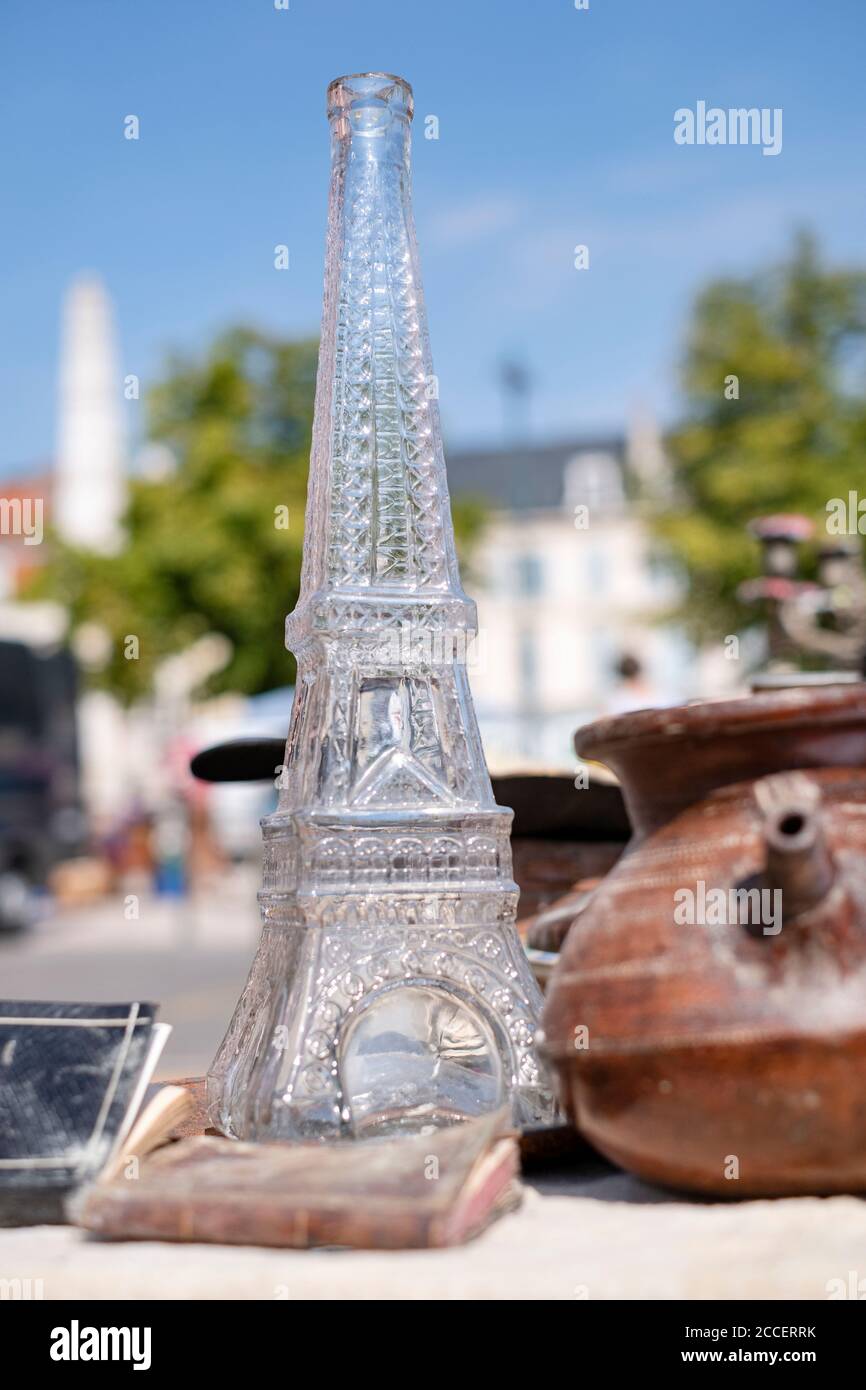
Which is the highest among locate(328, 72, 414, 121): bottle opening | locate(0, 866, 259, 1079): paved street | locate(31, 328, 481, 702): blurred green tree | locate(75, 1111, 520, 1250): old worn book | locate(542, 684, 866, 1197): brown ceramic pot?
locate(31, 328, 481, 702): blurred green tree

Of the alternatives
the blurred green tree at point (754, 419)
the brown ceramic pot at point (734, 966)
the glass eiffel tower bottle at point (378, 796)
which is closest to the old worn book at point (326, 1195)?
the brown ceramic pot at point (734, 966)

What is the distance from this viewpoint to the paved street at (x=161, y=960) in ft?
35.8

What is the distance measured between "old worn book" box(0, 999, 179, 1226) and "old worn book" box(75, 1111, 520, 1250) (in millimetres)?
98

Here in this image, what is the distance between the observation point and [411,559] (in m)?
3.09

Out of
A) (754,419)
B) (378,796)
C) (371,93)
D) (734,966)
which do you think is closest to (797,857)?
(734,966)

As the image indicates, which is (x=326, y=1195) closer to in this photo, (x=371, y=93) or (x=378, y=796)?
(x=378, y=796)

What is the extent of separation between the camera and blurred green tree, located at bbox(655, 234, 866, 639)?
908 inches

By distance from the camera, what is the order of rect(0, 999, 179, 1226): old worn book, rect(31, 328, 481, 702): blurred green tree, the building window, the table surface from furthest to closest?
the building window, rect(31, 328, 481, 702): blurred green tree, rect(0, 999, 179, 1226): old worn book, the table surface

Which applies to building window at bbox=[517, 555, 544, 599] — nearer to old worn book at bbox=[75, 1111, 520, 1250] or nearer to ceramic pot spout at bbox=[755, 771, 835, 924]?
old worn book at bbox=[75, 1111, 520, 1250]

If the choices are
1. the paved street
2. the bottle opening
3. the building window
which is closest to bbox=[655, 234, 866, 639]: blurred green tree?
the paved street

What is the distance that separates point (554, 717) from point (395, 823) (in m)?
16.3

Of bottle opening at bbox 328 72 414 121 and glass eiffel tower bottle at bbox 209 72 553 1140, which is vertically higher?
bottle opening at bbox 328 72 414 121

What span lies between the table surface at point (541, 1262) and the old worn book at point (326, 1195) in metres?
0.02

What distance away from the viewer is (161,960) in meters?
16.6
